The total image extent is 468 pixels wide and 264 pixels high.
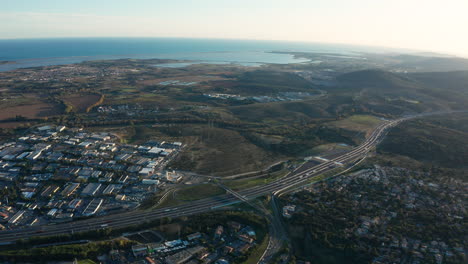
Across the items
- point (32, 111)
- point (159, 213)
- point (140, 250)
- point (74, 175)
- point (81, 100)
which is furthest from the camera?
point (81, 100)

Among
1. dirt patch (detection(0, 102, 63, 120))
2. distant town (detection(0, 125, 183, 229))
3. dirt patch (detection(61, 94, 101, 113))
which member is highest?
dirt patch (detection(61, 94, 101, 113))

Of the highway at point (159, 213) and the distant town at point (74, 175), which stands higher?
the distant town at point (74, 175)

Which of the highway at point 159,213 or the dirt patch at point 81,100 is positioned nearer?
the highway at point 159,213

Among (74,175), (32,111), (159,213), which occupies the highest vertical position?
(32,111)

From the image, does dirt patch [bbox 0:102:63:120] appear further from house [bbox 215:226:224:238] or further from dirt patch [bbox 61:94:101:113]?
house [bbox 215:226:224:238]

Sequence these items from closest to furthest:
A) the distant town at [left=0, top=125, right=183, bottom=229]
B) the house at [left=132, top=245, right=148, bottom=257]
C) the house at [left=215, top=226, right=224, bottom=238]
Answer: the house at [left=132, top=245, right=148, bottom=257] < the house at [left=215, top=226, right=224, bottom=238] < the distant town at [left=0, top=125, right=183, bottom=229]

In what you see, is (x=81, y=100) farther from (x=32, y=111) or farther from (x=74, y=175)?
(x=74, y=175)

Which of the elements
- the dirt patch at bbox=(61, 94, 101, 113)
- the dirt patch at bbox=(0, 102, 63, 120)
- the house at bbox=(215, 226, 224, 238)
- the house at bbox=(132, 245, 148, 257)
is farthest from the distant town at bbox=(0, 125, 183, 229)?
the dirt patch at bbox=(61, 94, 101, 113)

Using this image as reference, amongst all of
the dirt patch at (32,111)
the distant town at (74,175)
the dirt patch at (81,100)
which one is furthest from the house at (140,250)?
the dirt patch at (81,100)

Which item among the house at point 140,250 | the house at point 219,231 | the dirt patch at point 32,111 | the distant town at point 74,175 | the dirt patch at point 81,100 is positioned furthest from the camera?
the dirt patch at point 81,100

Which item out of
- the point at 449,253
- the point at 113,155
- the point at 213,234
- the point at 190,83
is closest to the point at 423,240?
the point at 449,253

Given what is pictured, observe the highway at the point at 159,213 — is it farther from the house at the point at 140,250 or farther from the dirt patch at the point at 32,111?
the dirt patch at the point at 32,111

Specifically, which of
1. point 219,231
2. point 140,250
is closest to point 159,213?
point 140,250

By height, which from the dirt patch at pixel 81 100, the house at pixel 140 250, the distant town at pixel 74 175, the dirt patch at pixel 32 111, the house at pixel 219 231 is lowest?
the house at pixel 219 231
